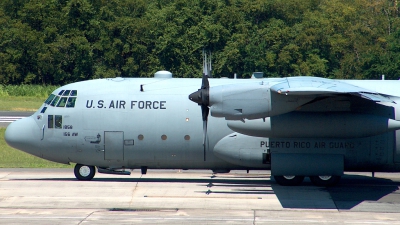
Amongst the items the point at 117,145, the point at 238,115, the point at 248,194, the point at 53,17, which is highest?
the point at 53,17

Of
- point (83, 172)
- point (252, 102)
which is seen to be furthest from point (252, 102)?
point (83, 172)

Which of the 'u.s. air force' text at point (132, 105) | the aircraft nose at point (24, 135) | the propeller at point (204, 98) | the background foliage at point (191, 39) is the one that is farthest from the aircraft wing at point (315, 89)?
the background foliage at point (191, 39)

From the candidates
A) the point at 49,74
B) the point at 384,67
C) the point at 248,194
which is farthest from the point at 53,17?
the point at 248,194

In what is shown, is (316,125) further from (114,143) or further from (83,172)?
(83,172)

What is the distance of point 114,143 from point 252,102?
17.5 ft

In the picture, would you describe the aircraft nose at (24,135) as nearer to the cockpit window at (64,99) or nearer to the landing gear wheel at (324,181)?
the cockpit window at (64,99)

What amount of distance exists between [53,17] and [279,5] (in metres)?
21.2

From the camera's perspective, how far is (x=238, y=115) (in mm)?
17531

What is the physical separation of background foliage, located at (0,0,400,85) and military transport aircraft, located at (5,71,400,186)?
2911cm

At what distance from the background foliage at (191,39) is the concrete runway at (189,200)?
27871 millimetres

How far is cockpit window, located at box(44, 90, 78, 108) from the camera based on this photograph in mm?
20688

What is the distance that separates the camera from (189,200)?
17984 mm

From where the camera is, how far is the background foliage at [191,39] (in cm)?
5025

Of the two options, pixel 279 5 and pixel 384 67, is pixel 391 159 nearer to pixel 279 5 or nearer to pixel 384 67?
pixel 384 67
